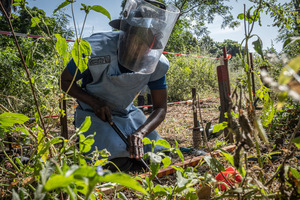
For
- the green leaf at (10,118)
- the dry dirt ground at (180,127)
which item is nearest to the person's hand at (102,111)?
the dry dirt ground at (180,127)

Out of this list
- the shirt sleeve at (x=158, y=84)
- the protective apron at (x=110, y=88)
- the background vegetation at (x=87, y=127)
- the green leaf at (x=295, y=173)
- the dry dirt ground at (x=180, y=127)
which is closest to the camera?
the background vegetation at (x=87, y=127)

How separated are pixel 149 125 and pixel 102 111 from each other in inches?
17.0

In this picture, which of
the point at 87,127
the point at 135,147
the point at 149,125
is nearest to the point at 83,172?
the point at 87,127

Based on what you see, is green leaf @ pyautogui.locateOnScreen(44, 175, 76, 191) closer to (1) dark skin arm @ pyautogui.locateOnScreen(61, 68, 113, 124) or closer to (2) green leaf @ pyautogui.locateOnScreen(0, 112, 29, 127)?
(2) green leaf @ pyautogui.locateOnScreen(0, 112, 29, 127)

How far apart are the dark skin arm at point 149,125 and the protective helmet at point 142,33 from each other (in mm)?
408

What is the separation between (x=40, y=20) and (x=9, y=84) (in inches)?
120

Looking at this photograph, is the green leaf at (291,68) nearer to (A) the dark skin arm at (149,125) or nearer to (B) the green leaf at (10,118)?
(B) the green leaf at (10,118)

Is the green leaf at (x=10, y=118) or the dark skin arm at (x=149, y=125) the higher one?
the green leaf at (x=10, y=118)

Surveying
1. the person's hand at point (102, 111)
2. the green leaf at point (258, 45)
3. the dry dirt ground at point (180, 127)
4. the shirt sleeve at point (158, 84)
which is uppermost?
the green leaf at point (258, 45)

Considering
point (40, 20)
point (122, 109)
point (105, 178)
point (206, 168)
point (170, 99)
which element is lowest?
point (170, 99)

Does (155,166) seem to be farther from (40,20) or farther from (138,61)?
(138,61)

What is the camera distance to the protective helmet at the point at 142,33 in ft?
6.45

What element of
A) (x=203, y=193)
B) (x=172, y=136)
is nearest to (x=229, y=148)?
(x=203, y=193)

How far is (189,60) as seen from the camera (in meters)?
9.20
